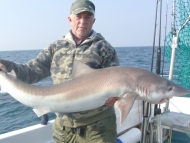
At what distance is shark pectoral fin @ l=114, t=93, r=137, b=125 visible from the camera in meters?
2.45

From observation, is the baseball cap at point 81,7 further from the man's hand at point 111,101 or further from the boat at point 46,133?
the boat at point 46,133

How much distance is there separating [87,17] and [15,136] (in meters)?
2.29

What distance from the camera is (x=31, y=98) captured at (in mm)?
2709

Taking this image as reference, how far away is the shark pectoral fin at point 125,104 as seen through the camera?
2.45 meters

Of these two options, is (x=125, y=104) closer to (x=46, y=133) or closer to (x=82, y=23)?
(x=82, y=23)

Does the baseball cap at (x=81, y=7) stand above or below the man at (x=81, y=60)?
above

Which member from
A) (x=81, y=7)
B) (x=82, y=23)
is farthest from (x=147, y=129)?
(x=81, y=7)

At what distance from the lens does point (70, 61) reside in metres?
2.97

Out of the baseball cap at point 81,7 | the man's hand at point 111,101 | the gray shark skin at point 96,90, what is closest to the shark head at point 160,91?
the gray shark skin at point 96,90

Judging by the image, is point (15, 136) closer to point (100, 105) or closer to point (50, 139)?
point (50, 139)

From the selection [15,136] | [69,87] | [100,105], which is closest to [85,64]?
[69,87]

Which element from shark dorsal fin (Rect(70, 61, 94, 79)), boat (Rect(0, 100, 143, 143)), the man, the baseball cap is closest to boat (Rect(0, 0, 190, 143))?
boat (Rect(0, 100, 143, 143))

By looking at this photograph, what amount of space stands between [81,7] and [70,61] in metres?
0.69

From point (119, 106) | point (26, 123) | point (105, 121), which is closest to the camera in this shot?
point (119, 106)
